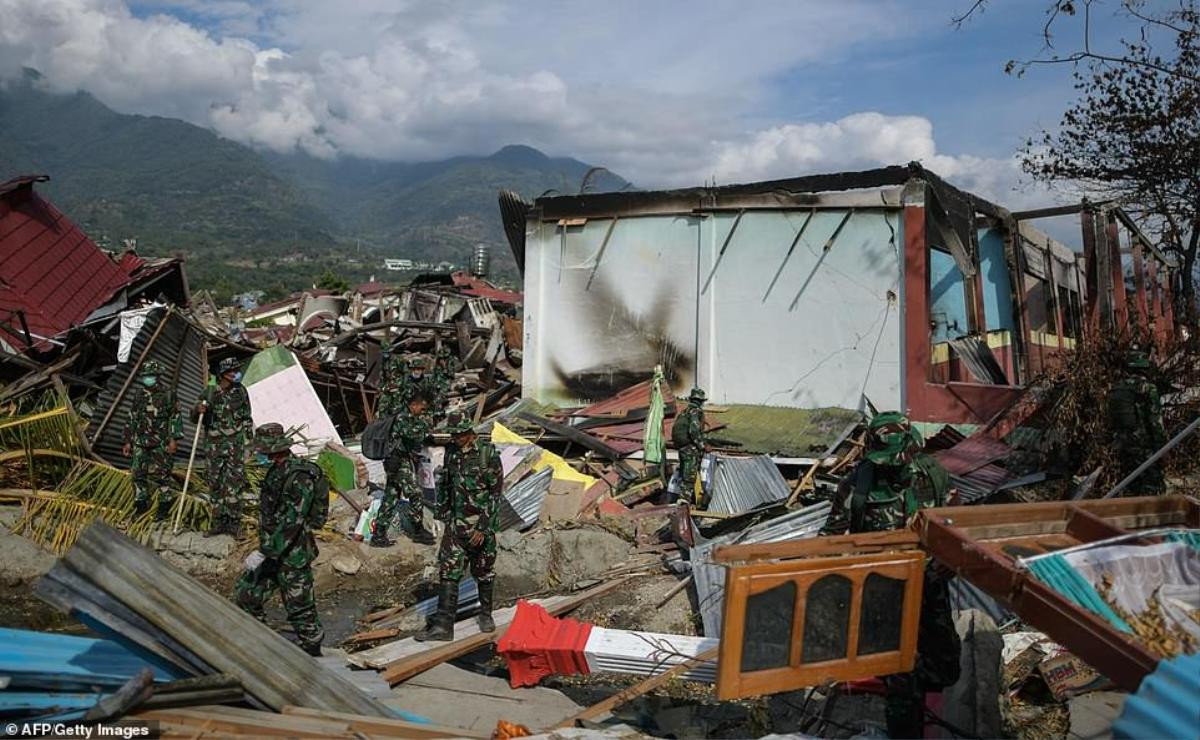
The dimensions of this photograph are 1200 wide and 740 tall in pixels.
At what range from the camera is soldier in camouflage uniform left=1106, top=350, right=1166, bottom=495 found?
7.19 m

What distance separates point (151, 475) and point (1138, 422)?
10.1 m

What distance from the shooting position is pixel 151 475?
29.0 ft

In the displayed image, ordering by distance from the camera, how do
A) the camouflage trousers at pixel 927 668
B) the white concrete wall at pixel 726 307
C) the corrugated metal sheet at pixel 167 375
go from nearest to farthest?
1. the camouflage trousers at pixel 927 668
2. the corrugated metal sheet at pixel 167 375
3. the white concrete wall at pixel 726 307

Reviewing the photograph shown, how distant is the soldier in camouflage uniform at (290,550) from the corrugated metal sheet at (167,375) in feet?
15.5

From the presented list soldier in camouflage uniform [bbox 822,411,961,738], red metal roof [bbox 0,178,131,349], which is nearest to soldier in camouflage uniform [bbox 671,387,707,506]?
soldier in camouflage uniform [bbox 822,411,961,738]

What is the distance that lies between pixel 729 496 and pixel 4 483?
8094mm

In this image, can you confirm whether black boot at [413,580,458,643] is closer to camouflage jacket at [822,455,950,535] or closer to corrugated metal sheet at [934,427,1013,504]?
camouflage jacket at [822,455,950,535]

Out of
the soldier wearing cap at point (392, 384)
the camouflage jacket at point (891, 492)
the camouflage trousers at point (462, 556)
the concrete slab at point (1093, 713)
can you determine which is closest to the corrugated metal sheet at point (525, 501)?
the soldier wearing cap at point (392, 384)

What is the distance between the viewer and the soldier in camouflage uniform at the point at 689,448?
9531mm

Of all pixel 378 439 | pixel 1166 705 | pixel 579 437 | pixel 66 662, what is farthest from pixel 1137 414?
pixel 66 662

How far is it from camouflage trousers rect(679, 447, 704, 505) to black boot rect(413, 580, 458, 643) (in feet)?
13.1

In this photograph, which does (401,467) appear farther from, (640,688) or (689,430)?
(640,688)

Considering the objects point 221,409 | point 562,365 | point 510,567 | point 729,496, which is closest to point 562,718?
point 510,567

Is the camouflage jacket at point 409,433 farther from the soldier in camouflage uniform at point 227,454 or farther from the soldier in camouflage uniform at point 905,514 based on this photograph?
the soldier in camouflage uniform at point 905,514
